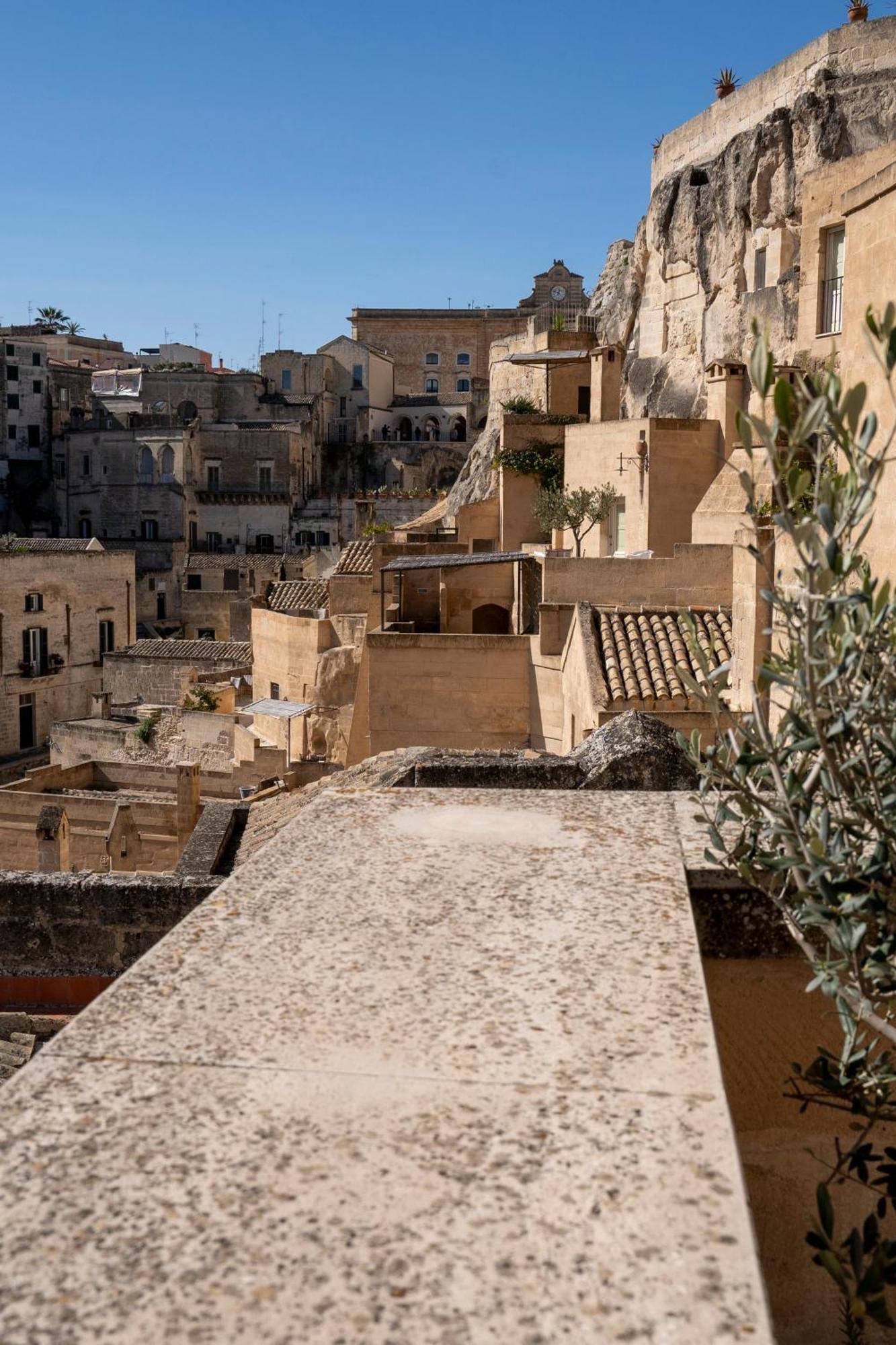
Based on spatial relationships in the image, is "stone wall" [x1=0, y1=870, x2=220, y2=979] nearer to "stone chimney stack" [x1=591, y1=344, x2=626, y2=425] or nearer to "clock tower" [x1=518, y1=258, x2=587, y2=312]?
"stone chimney stack" [x1=591, y1=344, x2=626, y2=425]

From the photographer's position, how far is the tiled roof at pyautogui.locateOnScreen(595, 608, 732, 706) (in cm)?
1233

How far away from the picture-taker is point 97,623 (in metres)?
42.2

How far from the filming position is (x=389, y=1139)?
82.7 inches

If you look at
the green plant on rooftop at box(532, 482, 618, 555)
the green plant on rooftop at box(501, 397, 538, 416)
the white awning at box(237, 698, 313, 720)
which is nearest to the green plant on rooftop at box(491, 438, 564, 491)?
the green plant on rooftop at box(501, 397, 538, 416)

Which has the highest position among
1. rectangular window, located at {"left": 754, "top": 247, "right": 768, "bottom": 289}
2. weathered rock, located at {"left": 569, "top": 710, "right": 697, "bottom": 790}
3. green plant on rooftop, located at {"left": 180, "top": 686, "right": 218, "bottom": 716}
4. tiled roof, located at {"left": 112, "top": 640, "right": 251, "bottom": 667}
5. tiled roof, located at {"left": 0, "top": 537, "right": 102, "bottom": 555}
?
rectangular window, located at {"left": 754, "top": 247, "right": 768, "bottom": 289}

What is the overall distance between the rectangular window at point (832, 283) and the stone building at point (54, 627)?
26.4 meters

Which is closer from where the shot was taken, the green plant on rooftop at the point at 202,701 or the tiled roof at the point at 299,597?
the green plant on rooftop at the point at 202,701

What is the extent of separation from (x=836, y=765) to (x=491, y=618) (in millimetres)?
20898

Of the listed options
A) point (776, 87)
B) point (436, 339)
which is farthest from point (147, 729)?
point (436, 339)

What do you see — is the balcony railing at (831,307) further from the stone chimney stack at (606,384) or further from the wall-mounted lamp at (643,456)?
the stone chimney stack at (606,384)

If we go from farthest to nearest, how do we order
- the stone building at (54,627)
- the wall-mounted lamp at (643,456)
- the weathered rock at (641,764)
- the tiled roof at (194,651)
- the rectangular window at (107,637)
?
the rectangular window at (107,637), the stone building at (54,627), the tiled roof at (194,651), the wall-mounted lamp at (643,456), the weathered rock at (641,764)

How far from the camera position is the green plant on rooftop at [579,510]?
2702 centimetres

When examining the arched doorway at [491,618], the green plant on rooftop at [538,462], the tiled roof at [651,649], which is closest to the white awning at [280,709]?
the arched doorway at [491,618]

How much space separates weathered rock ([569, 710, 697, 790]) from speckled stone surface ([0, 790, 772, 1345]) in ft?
5.40
